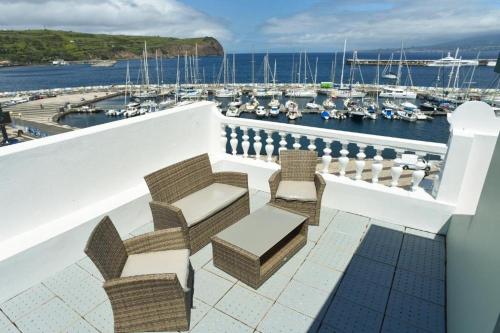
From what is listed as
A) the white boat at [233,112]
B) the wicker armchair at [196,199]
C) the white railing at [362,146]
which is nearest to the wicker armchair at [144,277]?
the wicker armchair at [196,199]

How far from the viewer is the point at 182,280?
7.01 ft

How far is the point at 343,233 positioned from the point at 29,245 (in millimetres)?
3245

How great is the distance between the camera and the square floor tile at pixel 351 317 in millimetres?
2232

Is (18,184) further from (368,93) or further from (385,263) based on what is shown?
(368,93)

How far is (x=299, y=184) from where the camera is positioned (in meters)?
3.77

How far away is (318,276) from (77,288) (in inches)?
89.1

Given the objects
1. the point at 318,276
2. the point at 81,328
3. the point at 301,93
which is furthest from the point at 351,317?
the point at 301,93

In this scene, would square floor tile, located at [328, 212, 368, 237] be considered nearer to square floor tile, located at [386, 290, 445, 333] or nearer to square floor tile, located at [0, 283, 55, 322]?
square floor tile, located at [386, 290, 445, 333]

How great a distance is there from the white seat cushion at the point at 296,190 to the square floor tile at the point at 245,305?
1229mm

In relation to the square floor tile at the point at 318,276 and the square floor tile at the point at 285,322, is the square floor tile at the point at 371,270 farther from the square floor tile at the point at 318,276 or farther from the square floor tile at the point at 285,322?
the square floor tile at the point at 285,322

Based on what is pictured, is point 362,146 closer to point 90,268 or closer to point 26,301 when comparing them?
point 90,268

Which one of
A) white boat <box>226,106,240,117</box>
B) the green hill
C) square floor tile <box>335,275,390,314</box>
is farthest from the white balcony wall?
the green hill

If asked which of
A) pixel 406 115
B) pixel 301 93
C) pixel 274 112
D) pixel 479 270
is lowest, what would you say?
pixel 274 112

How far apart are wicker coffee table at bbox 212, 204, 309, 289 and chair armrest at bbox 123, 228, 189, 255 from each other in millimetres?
380
